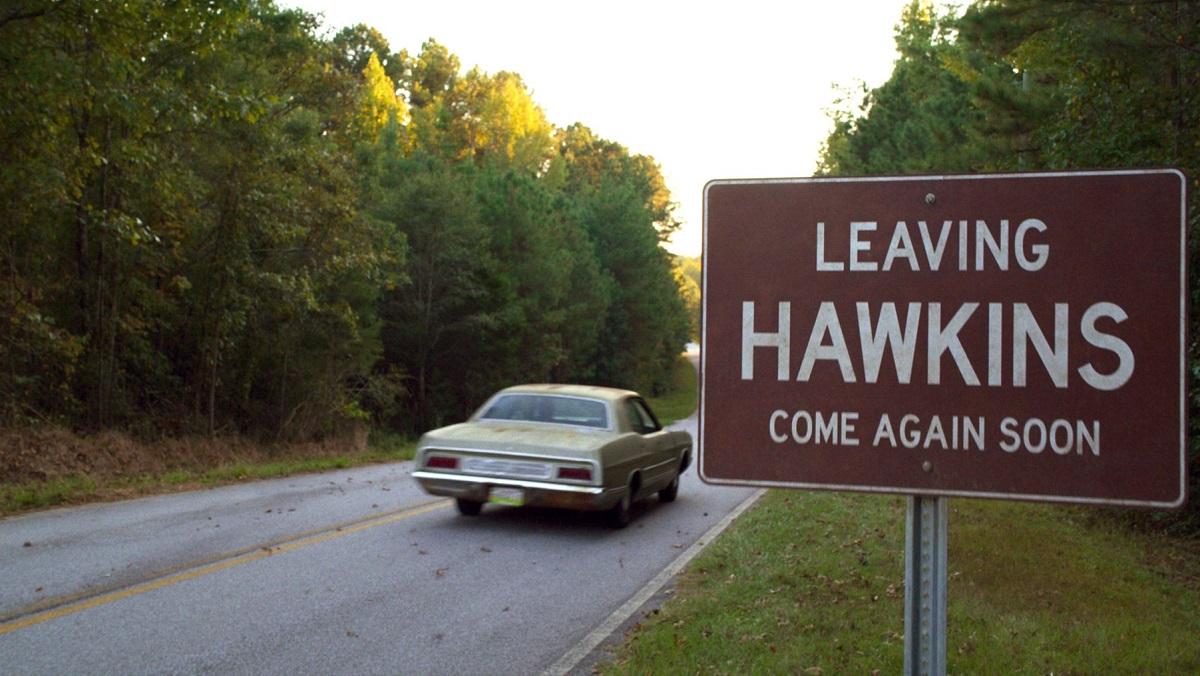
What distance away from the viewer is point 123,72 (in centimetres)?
1480

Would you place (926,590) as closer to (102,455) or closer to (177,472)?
(177,472)

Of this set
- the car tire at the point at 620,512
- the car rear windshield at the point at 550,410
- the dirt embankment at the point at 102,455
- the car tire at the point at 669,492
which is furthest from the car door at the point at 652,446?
the dirt embankment at the point at 102,455

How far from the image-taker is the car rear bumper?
11.0m

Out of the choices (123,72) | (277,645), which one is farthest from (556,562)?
(123,72)

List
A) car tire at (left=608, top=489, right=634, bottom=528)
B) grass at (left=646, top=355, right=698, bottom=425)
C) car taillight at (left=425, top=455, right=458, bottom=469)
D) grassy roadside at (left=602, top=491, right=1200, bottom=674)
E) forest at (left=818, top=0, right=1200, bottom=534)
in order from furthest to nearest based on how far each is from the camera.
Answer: grass at (left=646, top=355, right=698, bottom=425)
forest at (left=818, top=0, right=1200, bottom=534)
car tire at (left=608, top=489, right=634, bottom=528)
car taillight at (left=425, top=455, right=458, bottom=469)
grassy roadside at (left=602, top=491, right=1200, bottom=674)

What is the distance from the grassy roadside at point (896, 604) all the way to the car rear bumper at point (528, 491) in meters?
1.34

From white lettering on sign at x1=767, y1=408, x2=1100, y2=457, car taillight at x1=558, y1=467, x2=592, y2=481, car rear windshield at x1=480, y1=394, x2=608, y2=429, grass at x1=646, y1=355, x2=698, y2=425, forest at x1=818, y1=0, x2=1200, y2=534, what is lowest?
grass at x1=646, y1=355, x2=698, y2=425

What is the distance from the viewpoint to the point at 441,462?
11398 millimetres

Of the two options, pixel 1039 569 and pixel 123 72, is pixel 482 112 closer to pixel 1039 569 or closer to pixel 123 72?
pixel 123 72

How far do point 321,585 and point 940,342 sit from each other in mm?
6913

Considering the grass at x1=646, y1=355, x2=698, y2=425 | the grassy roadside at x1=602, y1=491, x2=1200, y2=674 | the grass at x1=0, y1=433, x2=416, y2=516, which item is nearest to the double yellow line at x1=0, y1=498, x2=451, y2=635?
the grassy roadside at x1=602, y1=491, x2=1200, y2=674

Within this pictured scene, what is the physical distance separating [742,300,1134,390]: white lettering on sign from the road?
4232mm

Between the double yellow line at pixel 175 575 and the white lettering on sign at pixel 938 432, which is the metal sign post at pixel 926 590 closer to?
the white lettering on sign at pixel 938 432

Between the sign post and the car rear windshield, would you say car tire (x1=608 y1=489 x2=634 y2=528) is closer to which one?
the car rear windshield
